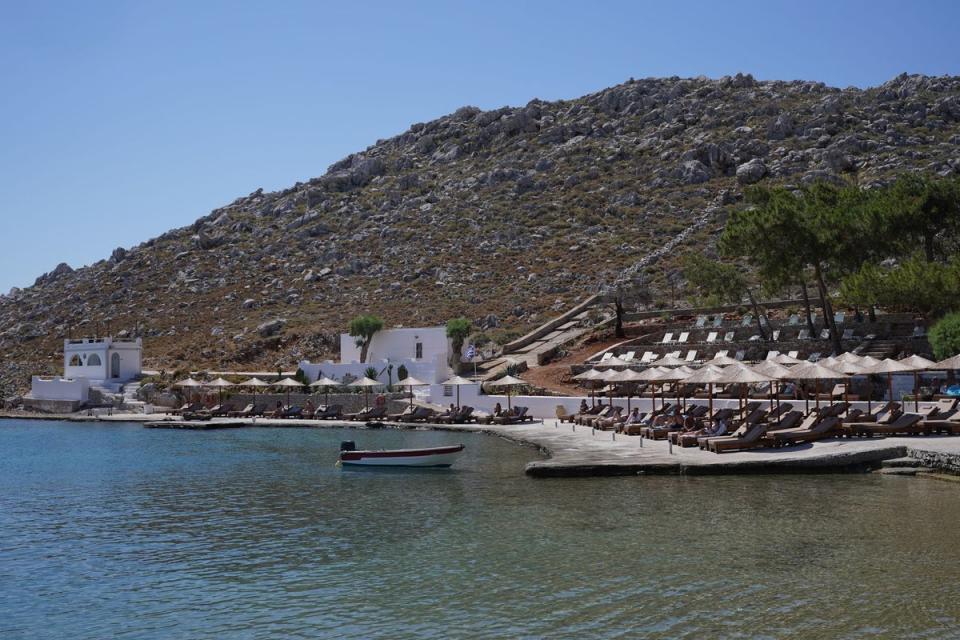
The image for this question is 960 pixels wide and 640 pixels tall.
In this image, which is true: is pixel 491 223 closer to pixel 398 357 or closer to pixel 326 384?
pixel 398 357

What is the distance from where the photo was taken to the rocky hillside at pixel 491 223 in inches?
2724

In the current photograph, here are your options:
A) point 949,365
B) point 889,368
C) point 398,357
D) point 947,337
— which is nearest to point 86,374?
point 398,357

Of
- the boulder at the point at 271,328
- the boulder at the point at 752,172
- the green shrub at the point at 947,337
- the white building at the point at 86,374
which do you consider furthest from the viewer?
the boulder at the point at 752,172

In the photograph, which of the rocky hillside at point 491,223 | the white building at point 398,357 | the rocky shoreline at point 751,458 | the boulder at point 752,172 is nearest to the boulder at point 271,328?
the rocky hillside at point 491,223

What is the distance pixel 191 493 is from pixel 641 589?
44.2ft

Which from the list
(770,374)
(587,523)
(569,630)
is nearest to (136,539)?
(587,523)

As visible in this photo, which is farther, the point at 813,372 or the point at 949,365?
the point at 949,365

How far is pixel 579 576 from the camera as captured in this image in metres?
11.9

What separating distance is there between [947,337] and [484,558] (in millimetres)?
25195

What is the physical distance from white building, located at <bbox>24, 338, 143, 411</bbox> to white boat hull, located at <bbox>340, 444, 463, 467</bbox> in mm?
37370

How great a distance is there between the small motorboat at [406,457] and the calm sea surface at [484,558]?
1237mm

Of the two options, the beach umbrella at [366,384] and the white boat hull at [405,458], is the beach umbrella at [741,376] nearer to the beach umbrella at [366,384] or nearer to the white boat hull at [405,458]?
the white boat hull at [405,458]

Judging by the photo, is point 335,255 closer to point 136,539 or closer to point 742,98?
point 742,98

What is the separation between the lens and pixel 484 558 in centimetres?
1309
